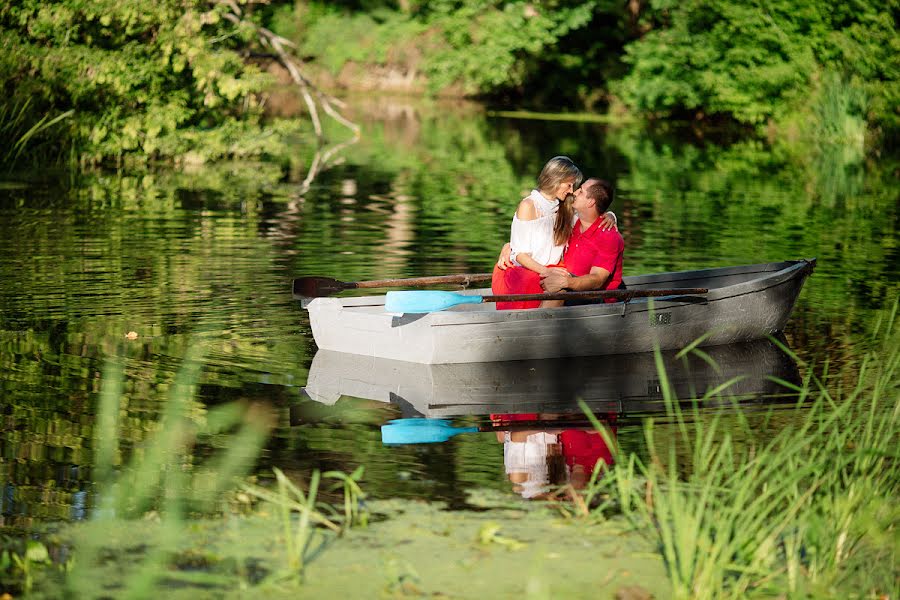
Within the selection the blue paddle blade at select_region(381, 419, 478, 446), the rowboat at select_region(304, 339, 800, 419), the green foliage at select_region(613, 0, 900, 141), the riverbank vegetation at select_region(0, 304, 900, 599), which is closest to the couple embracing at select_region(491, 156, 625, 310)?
the rowboat at select_region(304, 339, 800, 419)

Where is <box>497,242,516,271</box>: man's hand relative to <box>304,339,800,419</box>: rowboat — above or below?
above

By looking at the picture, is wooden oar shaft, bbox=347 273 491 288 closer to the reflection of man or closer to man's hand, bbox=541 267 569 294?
man's hand, bbox=541 267 569 294

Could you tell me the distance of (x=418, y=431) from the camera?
744 centimetres

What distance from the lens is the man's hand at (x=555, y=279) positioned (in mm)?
9242

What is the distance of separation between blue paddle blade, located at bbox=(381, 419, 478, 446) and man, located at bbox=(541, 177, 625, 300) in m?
1.91

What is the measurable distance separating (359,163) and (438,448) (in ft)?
61.3

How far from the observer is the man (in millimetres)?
9258

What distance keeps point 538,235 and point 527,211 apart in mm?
210

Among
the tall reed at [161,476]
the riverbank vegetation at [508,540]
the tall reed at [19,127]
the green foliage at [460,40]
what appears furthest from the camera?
the green foliage at [460,40]

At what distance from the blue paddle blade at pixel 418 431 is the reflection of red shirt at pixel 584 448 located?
0.52 meters

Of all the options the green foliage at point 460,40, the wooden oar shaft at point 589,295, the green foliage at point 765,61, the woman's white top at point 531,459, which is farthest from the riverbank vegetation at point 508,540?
the green foliage at point 460,40

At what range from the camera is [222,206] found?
58.6ft

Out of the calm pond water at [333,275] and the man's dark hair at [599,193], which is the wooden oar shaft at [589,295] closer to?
the calm pond water at [333,275]

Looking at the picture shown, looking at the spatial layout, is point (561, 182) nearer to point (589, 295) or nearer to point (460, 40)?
point (589, 295)
